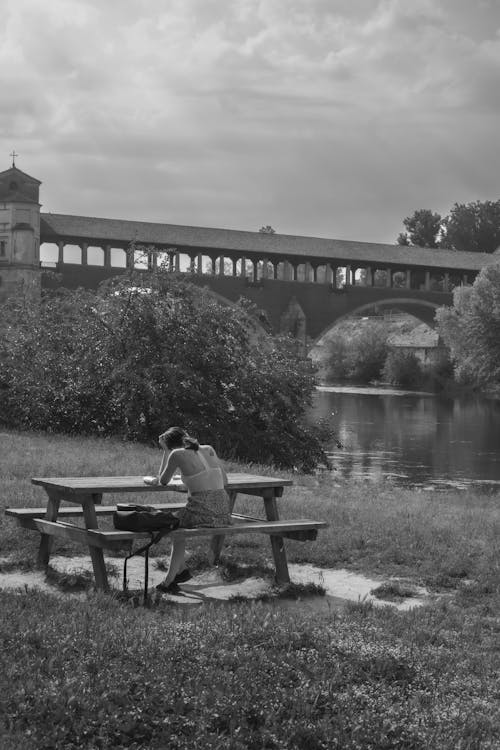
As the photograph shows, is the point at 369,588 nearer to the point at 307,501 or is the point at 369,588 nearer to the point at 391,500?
the point at 307,501

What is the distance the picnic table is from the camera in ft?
20.3

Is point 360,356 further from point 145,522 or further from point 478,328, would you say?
point 145,522

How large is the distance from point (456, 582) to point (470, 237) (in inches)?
3625

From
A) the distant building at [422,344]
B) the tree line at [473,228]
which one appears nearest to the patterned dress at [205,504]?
the distant building at [422,344]

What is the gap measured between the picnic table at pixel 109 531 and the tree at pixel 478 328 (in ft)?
148

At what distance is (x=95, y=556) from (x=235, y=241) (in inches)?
2204

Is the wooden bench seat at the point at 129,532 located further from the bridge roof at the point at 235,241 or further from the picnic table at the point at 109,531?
the bridge roof at the point at 235,241

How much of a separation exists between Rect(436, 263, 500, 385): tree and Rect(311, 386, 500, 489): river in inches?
71.5

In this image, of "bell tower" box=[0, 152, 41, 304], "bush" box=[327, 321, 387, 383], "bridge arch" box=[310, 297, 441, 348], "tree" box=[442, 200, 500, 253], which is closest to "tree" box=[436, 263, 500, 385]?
"bridge arch" box=[310, 297, 441, 348]

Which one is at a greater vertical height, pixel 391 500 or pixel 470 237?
pixel 470 237

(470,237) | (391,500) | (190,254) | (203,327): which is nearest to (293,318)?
(190,254)

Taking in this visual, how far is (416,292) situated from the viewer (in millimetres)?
71625

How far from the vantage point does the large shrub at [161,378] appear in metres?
18.1

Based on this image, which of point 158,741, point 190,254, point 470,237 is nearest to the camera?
point 158,741
